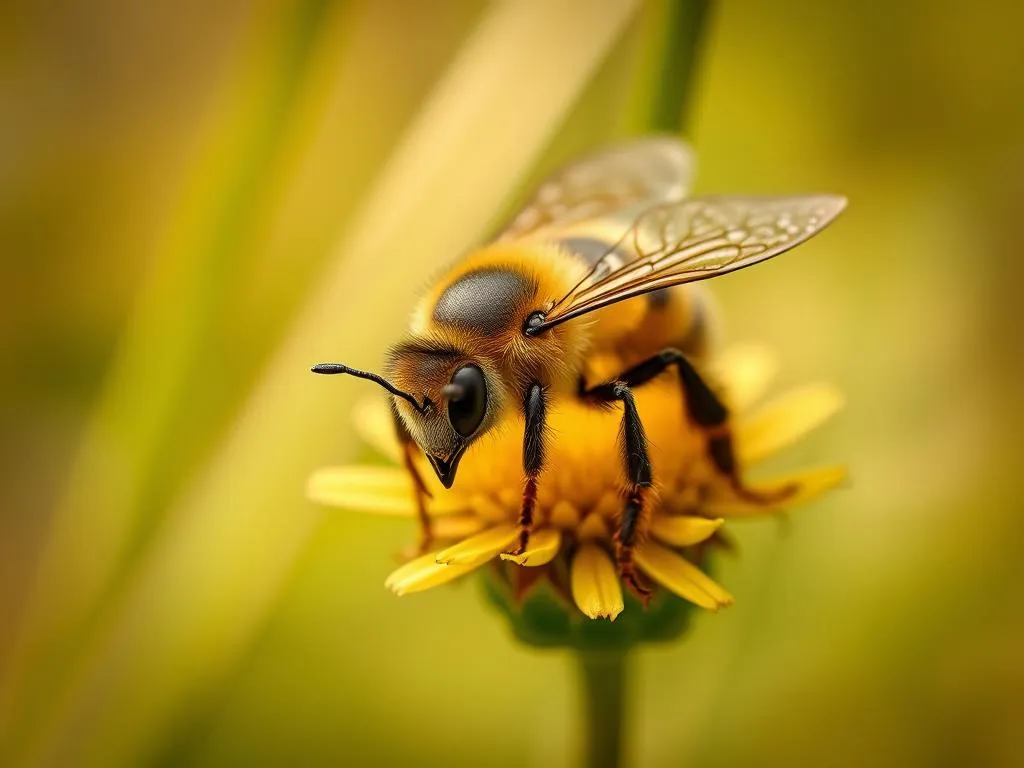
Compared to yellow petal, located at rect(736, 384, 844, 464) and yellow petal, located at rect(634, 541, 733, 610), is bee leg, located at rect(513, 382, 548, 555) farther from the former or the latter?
yellow petal, located at rect(736, 384, 844, 464)

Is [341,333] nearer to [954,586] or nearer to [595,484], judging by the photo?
[595,484]

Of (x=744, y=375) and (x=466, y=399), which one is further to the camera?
(x=744, y=375)

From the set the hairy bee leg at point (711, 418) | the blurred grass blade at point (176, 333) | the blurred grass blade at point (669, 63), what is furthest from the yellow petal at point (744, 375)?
the blurred grass blade at point (176, 333)

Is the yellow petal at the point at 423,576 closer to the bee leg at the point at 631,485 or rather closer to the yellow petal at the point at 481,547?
the yellow petal at the point at 481,547

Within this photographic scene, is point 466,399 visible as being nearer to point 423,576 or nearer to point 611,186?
point 423,576

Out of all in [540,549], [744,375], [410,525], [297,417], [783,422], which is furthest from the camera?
[410,525]

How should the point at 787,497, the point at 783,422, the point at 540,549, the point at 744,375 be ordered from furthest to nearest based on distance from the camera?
the point at 744,375
the point at 783,422
the point at 787,497
the point at 540,549

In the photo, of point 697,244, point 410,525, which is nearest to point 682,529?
point 697,244

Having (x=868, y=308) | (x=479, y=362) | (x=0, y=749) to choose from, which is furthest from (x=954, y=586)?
(x=0, y=749)
